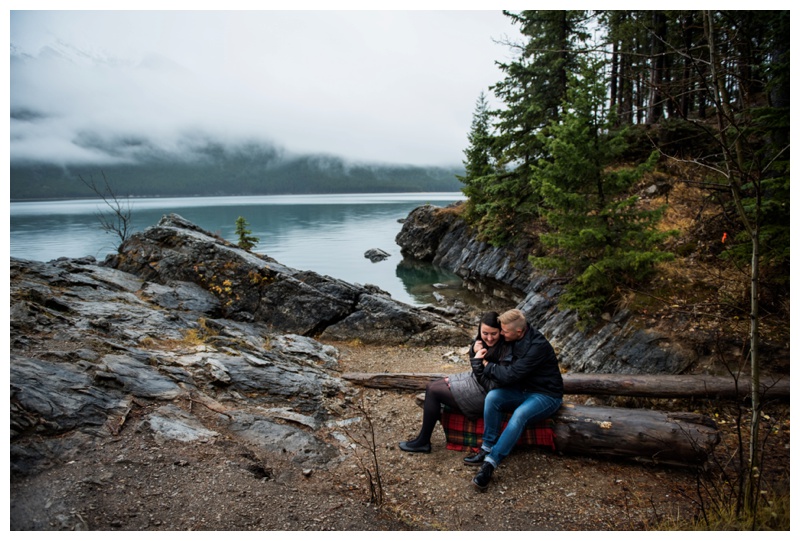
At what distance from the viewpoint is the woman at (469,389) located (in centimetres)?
538

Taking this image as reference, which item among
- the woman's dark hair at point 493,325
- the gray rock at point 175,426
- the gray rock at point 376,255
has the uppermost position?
the woman's dark hair at point 493,325

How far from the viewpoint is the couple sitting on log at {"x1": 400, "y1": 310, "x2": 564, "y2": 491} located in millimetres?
5047

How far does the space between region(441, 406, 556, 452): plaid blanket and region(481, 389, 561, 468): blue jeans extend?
228 mm

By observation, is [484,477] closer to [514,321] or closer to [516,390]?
[516,390]

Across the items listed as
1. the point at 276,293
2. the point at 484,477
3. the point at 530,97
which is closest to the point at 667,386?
the point at 484,477

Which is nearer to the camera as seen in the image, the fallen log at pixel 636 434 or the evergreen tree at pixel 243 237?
the fallen log at pixel 636 434

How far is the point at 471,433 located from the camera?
226 inches

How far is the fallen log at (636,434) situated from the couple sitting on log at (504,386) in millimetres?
351

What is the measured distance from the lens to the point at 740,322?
293 inches

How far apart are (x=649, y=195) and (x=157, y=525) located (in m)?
18.7

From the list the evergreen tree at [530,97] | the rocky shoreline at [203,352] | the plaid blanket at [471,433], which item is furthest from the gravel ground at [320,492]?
the evergreen tree at [530,97]

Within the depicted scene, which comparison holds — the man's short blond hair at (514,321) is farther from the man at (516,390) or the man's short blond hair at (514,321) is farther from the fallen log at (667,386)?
the fallen log at (667,386)

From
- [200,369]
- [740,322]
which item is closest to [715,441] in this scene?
[740,322]

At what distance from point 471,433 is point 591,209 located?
20.9 feet
